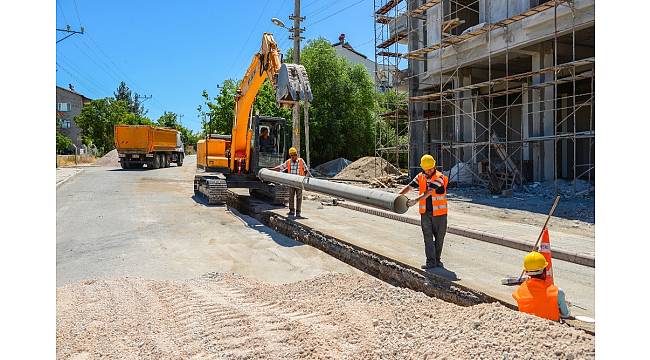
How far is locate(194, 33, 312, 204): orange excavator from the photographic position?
12.0m

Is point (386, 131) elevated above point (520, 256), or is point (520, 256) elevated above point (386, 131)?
point (386, 131)

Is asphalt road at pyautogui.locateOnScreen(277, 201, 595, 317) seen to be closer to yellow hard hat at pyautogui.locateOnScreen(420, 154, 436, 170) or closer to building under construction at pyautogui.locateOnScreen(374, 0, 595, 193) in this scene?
yellow hard hat at pyautogui.locateOnScreen(420, 154, 436, 170)

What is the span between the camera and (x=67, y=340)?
14.9ft

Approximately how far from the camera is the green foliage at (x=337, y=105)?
32.5 m

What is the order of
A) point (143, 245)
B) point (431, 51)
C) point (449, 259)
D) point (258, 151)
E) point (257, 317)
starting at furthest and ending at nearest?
point (431, 51) < point (258, 151) < point (143, 245) < point (449, 259) < point (257, 317)

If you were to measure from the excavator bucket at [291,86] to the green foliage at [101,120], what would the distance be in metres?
45.1

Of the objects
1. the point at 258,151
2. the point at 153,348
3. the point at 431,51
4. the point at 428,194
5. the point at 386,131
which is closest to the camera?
the point at 153,348

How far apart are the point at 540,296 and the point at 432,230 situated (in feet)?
7.75

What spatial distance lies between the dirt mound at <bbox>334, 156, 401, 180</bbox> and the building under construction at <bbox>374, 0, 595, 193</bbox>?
2386 mm
